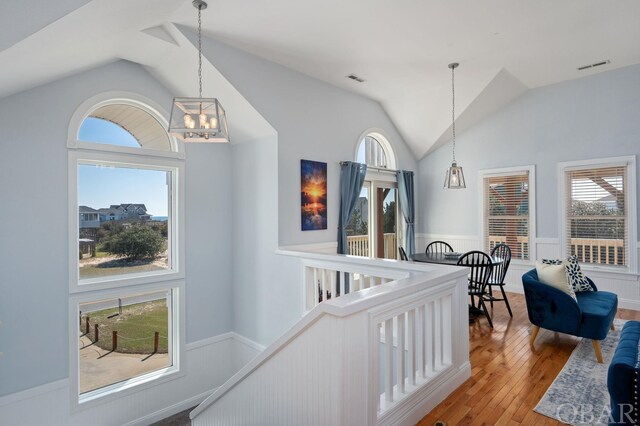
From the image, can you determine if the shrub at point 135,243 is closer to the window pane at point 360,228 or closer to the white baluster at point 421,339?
the window pane at point 360,228

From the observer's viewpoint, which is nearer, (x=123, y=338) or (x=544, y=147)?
(x=123, y=338)

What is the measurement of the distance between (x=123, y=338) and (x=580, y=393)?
15.7 feet

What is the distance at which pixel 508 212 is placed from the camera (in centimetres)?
608

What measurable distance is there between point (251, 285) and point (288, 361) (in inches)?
112

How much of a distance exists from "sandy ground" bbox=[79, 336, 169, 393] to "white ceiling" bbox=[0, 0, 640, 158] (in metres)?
2.88

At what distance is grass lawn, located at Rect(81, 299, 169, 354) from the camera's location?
4.04m

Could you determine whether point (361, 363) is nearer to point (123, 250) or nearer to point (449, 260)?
point (449, 260)

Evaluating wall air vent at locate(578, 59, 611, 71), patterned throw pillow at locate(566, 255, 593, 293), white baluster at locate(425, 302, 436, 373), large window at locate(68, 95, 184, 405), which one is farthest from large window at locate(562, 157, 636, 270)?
large window at locate(68, 95, 184, 405)

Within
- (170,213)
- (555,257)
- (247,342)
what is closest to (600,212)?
(555,257)

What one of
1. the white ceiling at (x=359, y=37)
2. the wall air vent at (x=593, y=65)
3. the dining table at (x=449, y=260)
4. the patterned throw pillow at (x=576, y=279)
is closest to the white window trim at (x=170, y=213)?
the white ceiling at (x=359, y=37)

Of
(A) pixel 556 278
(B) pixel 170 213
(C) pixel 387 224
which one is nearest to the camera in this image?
(A) pixel 556 278

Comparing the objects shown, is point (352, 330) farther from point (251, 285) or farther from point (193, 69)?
→ point (193, 69)

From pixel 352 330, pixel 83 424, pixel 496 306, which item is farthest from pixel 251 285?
pixel 496 306

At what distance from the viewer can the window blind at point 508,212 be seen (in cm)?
591
